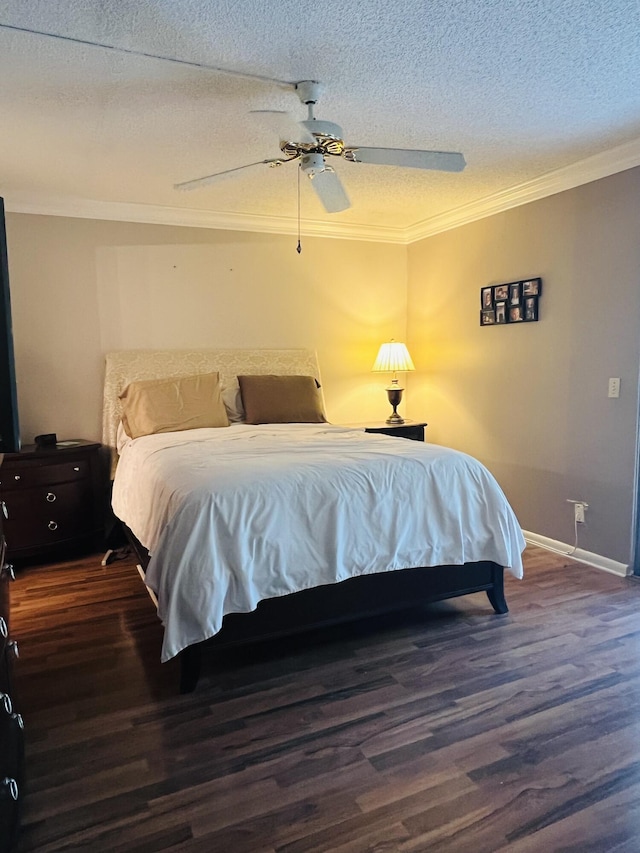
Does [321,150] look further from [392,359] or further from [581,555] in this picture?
[581,555]

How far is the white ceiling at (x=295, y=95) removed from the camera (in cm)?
193

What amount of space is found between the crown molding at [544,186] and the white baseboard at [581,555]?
231cm

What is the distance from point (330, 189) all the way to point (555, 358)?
6.35 ft

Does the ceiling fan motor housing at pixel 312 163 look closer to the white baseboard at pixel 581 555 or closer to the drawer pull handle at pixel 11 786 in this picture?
the drawer pull handle at pixel 11 786

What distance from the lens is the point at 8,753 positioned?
1.42 m

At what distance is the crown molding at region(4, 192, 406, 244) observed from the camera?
3.88m

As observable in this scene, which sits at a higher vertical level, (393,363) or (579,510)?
(393,363)

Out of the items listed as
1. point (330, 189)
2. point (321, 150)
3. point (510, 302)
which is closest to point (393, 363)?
point (510, 302)

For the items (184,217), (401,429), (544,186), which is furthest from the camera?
(401,429)

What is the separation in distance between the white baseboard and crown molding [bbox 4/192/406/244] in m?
2.88

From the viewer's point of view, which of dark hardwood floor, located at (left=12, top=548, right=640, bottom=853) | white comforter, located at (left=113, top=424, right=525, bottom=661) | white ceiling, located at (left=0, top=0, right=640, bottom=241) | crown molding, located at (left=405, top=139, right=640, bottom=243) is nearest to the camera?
dark hardwood floor, located at (left=12, top=548, right=640, bottom=853)

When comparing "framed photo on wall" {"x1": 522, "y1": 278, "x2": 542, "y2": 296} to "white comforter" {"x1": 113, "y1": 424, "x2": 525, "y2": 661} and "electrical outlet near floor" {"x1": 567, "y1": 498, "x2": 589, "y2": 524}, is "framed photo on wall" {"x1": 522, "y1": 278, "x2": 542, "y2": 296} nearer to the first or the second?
"electrical outlet near floor" {"x1": 567, "y1": 498, "x2": 589, "y2": 524}

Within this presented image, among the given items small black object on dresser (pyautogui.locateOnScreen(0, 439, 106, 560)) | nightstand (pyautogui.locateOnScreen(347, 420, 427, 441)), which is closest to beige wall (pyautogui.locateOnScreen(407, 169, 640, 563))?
nightstand (pyautogui.locateOnScreen(347, 420, 427, 441))

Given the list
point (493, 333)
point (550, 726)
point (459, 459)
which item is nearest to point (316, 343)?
point (493, 333)
